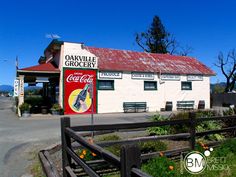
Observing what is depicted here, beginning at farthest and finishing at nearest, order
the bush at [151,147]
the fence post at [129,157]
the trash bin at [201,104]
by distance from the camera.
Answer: the trash bin at [201,104] < the bush at [151,147] < the fence post at [129,157]

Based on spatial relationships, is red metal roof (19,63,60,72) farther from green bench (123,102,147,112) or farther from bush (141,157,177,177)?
bush (141,157,177,177)

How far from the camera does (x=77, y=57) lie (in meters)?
22.7

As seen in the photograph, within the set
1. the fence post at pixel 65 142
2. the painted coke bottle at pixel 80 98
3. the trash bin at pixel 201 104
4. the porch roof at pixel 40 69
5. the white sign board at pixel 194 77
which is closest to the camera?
the fence post at pixel 65 142

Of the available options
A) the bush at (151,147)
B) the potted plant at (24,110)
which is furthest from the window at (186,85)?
the bush at (151,147)

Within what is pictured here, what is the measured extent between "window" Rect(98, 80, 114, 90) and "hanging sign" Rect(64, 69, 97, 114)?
993mm

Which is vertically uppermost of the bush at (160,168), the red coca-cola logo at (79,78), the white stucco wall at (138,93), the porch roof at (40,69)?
the porch roof at (40,69)

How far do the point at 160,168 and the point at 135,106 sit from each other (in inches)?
764

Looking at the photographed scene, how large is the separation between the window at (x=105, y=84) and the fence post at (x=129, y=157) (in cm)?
2072

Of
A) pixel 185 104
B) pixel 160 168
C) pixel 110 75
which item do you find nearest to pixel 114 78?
pixel 110 75

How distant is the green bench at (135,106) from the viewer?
2442cm

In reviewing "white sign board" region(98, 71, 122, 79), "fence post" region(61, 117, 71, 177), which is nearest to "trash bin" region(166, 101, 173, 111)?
"white sign board" region(98, 71, 122, 79)

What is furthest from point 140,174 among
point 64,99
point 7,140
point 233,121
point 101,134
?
point 64,99

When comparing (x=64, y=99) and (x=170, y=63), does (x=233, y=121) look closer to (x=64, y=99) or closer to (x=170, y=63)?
(x=64, y=99)

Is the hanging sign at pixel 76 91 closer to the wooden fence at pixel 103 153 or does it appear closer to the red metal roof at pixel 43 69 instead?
the red metal roof at pixel 43 69
